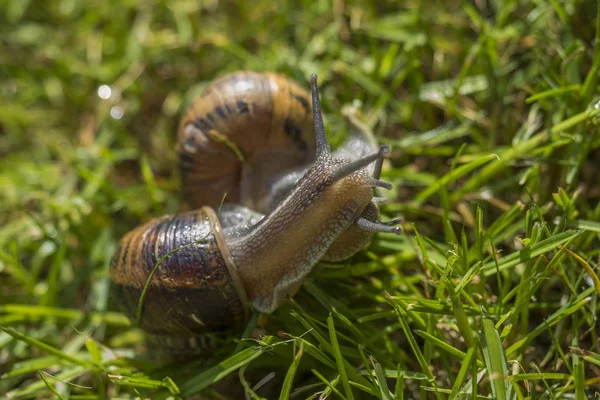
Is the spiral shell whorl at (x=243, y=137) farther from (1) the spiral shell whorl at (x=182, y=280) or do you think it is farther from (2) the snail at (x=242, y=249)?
(1) the spiral shell whorl at (x=182, y=280)

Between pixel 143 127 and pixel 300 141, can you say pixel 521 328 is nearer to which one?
pixel 300 141

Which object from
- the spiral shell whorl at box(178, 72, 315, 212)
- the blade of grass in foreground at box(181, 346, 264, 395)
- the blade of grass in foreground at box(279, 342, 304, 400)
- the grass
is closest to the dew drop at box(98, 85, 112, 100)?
the grass

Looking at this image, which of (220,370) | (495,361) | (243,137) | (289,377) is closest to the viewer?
(495,361)

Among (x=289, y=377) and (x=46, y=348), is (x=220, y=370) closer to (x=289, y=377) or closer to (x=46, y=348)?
(x=289, y=377)

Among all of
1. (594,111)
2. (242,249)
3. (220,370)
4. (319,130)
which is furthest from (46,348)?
(594,111)

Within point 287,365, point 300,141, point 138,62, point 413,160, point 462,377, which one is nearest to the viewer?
point 462,377

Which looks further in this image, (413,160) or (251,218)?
(413,160)

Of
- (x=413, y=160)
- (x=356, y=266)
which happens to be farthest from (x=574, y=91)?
(x=356, y=266)
